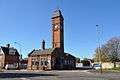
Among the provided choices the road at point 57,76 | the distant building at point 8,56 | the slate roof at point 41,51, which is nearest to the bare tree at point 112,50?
the slate roof at point 41,51

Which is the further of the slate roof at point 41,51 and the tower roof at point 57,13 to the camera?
the tower roof at point 57,13

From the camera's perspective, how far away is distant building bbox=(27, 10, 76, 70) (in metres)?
83.9

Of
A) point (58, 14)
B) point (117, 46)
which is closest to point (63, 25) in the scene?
point (58, 14)

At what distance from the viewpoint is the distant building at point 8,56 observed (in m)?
102

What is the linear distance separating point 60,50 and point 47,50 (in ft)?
14.5

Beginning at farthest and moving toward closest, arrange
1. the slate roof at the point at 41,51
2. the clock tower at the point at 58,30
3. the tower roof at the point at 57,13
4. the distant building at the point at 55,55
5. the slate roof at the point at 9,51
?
the slate roof at the point at 9,51, the tower roof at the point at 57,13, the clock tower at the point at 58,30, the slate roof at the point at 41,51, the distant building at the point at 55,55

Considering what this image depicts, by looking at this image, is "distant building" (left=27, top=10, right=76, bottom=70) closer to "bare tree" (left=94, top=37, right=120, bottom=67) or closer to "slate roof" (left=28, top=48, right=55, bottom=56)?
"slate roof" (left=28, top=48, right=55, bottom=56)

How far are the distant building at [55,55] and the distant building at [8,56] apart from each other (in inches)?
593

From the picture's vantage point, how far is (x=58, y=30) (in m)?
85.9

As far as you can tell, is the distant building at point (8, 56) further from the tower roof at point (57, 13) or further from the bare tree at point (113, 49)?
the bare tree at point (113, 49)

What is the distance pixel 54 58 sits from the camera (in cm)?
8444

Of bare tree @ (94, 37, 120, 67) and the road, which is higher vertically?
bare tree @ (94, 37, 120, 67)

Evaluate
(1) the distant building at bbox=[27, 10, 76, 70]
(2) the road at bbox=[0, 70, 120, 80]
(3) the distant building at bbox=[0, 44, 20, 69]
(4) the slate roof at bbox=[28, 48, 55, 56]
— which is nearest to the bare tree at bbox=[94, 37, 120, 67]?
(1) the distant building at bbox=[27, 10, 76, 70]

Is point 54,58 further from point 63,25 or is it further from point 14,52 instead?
point 14,52
